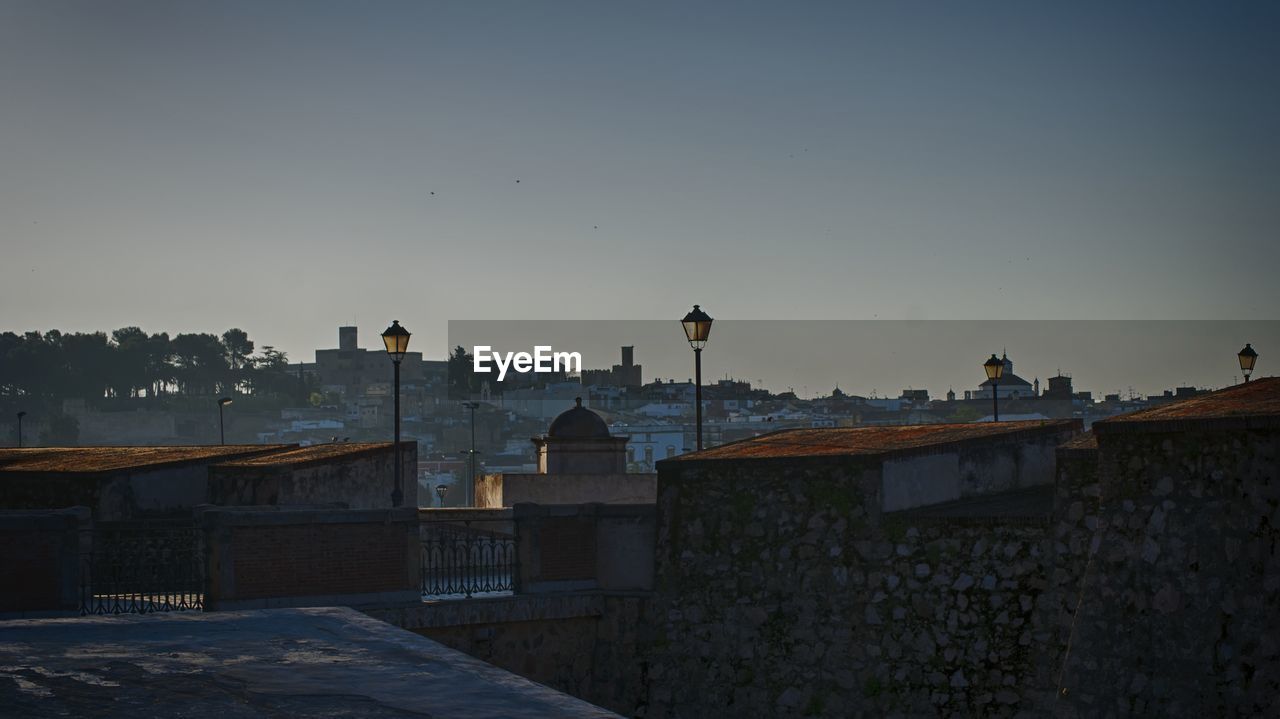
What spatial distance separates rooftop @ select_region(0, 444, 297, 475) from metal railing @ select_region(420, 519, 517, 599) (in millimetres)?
3913

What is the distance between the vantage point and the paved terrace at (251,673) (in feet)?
17.0

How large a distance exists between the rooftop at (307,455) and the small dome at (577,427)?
4770mm

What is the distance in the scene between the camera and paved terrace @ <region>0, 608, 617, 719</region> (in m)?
5.20

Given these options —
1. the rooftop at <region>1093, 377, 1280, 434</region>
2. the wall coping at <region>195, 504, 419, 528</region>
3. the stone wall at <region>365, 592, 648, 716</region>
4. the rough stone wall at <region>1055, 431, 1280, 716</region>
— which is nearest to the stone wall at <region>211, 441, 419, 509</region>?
the wall coping at <region>195, 504, 419, 528</region>

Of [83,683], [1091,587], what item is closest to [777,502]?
[1091,587]

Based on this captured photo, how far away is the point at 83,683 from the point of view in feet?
19.0

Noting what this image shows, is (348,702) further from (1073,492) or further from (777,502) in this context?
(777,502)

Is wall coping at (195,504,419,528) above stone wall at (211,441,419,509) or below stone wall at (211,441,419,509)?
below

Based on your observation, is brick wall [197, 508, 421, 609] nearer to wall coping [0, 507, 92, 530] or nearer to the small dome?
wall coping [0, 507, 92, 530]

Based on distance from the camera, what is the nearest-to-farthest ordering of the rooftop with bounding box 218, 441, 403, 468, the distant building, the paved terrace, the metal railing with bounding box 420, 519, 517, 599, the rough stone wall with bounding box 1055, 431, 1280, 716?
the paved terrace
the rough stone wall with bounding box 1055, 431, 1280, 716
the metal railing with bounding box 420, 519, 517, 599
the rooftop with bounding box 218, 441, 403, 468
the distant building

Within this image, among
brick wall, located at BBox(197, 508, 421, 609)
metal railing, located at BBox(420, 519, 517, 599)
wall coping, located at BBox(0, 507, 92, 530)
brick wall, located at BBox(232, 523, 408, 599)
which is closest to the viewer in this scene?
wall coping, located at BBox(0, 507, 92, 530)

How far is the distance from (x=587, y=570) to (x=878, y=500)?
168 inches

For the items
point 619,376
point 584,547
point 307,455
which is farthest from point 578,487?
point 619,376

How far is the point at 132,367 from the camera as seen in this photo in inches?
6471
